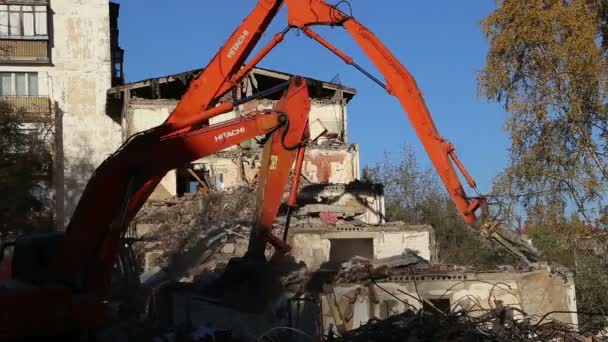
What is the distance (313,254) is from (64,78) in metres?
19.5

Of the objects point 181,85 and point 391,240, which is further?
point 181,85

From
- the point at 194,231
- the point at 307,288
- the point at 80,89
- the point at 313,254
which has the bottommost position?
the point at 307,288

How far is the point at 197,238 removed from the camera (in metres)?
23.8

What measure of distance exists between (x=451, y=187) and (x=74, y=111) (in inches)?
1131

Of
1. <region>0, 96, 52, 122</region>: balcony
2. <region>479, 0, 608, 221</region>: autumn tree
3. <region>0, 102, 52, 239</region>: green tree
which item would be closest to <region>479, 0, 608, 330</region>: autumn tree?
<region>479, 0, 608, 221</region>: autumn tree

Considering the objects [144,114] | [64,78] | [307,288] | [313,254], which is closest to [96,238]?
[307,288]

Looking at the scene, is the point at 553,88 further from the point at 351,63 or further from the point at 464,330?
the point at 464,330

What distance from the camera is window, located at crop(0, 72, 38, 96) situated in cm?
3678

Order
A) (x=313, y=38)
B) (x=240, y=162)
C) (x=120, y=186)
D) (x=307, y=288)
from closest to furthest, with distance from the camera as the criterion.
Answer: (x=120, y=186) → (x=313, y=38) → (x=307, y=288) → (x=240, y=162)

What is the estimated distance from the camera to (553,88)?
2247cm

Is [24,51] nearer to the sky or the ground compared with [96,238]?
nearer to the sky

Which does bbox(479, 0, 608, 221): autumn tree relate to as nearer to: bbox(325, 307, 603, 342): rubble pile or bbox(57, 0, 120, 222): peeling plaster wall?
bbox(325, 307, 603, 342): rubble pile

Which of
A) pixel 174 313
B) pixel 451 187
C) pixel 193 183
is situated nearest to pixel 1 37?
pixel 193 183

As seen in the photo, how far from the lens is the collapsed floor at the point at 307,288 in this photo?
1464cm
